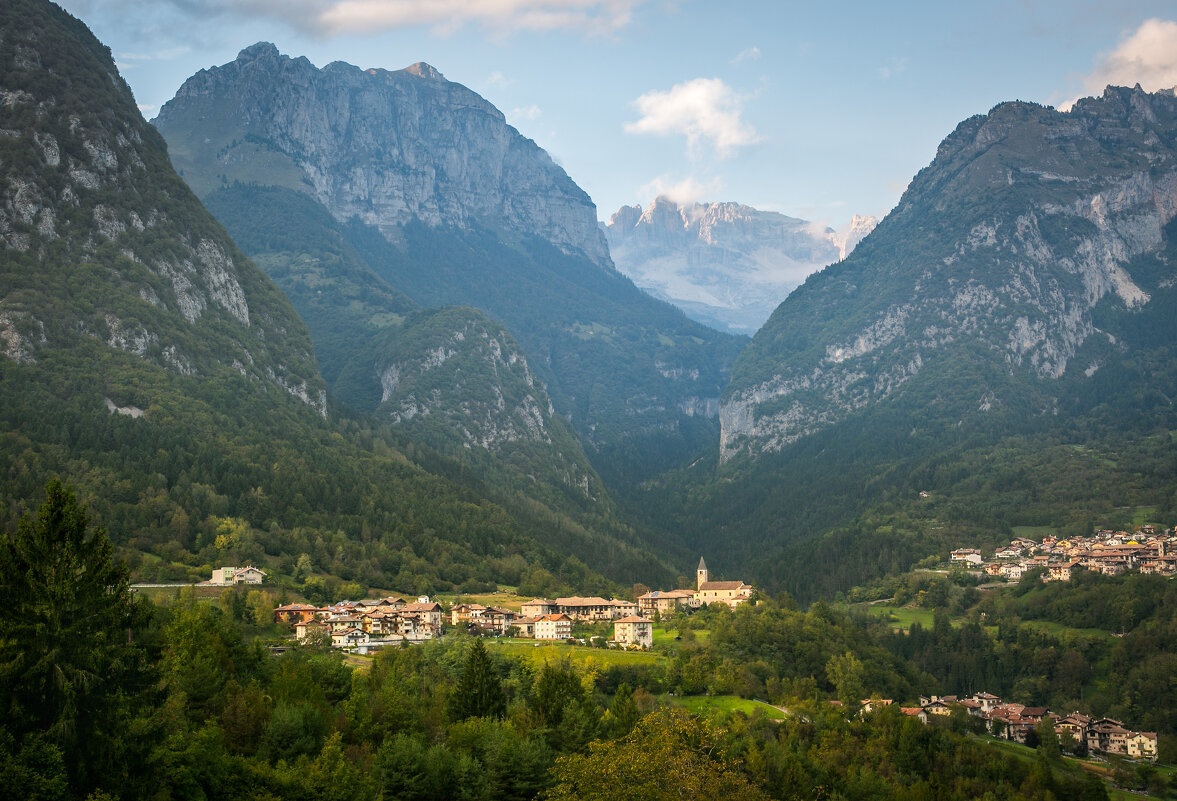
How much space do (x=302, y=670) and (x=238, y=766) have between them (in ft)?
78.0

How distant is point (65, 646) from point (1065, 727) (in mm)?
118639

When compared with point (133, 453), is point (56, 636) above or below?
below

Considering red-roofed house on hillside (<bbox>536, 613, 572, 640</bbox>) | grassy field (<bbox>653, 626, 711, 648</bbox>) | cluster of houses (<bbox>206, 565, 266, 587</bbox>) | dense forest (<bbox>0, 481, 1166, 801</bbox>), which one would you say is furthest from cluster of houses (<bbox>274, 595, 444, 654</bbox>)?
grassy field (<bbox>653, 626, 711, 648</bbox>)

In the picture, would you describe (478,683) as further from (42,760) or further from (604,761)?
(42,760)

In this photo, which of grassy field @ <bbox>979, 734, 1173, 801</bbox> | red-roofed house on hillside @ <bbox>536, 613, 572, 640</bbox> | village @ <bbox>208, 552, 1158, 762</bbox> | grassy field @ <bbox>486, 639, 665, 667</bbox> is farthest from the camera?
red-roofed house on hillside @ <bbox>536, 613, 572, 640</bbox>

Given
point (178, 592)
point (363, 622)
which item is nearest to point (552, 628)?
point (363, 622)

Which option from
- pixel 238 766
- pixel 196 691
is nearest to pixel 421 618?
pixel 196 691

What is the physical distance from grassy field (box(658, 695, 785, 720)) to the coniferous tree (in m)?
26.5

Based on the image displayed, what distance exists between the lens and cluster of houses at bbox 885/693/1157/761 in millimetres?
134000

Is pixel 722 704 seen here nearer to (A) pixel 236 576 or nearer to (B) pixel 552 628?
(B) pixel 552 628

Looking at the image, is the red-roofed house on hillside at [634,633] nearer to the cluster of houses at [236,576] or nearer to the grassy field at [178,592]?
the cluster of houses at [236,576]

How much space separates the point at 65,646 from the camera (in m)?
48.7

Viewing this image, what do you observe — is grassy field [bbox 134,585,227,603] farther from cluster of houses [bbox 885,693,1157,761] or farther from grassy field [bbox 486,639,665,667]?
cluster of houses [bbox 885,693,1157,761]

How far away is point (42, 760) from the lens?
4666cm
